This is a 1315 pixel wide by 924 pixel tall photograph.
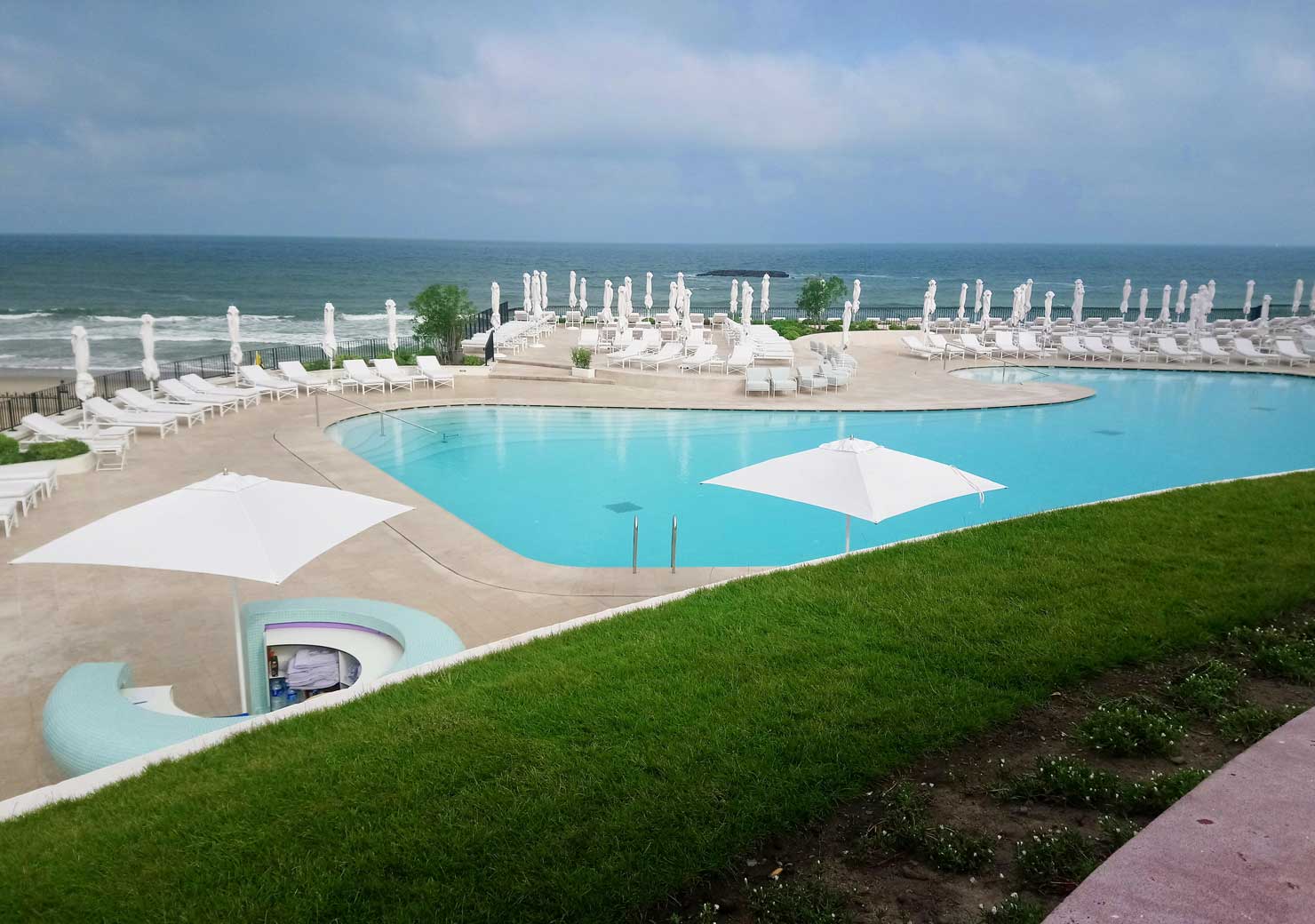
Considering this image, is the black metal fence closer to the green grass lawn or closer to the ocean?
the ocean

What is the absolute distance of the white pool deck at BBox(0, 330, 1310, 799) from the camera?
632 centimetres

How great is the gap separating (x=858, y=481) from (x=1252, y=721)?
3.39 meters

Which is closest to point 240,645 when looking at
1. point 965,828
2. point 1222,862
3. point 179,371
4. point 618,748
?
point 618,748

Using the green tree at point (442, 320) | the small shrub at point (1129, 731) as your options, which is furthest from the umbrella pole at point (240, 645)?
the green tree at point (442, 320)

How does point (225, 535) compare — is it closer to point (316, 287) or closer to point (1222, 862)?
point (1222, 862)

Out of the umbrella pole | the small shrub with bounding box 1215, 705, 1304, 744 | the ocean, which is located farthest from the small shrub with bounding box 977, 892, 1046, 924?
the ocean

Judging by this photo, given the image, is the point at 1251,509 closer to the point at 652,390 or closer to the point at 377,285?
the point at 652,390

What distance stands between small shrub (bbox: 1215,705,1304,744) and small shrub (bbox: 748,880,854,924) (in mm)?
2437

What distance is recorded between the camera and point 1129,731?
4.39 metres

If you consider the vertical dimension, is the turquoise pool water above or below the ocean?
below

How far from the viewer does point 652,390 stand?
1995 centimetres

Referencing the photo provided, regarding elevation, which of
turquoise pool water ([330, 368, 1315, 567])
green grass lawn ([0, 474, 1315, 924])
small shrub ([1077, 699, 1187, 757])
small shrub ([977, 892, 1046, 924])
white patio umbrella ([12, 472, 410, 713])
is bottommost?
turquoise pool water ([330, 368, 1315, 567])

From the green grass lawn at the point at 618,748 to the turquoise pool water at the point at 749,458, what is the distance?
5.45 ft

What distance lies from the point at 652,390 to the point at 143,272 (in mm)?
76684
